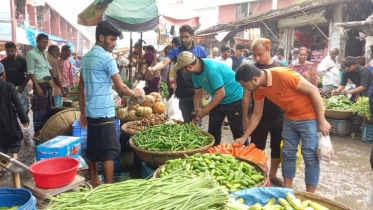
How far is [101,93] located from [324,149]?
8.66 feet

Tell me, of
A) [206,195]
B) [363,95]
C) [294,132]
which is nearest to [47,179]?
[206,195]

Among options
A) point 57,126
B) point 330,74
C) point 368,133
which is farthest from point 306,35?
point 57,126

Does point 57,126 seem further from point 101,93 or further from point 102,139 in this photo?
point 101,93

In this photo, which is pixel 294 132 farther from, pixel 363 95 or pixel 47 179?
pixel 363 95

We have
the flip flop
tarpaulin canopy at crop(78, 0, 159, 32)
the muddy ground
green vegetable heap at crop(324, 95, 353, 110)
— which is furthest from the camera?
green vegetable heap at crop(324, 95, 353, 110)

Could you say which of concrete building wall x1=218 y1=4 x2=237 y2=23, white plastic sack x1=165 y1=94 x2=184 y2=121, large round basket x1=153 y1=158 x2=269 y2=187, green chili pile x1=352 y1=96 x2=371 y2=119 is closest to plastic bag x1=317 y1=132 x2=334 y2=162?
large round basket x1=153 y1=158 x2=269 y2=187

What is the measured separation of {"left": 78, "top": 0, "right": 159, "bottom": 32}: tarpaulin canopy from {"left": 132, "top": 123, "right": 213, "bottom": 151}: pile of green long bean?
264 centimetres

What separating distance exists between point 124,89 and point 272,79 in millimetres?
1765

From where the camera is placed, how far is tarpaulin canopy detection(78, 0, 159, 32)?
6.02 metres

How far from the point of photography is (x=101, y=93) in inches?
143

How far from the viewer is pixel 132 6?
6.17m

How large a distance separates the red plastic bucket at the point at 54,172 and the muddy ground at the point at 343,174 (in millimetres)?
1812

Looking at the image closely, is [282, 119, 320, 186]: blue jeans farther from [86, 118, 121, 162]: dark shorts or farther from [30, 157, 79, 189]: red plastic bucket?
[30, 157, 79, 189]: red plastic bucket

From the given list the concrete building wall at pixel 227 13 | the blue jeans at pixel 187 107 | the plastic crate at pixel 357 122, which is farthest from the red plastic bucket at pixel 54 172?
the concrete building wall at pixel 227 13
